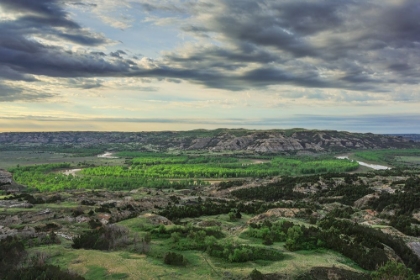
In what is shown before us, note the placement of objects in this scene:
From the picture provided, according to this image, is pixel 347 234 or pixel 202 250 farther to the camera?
pixel 347 234

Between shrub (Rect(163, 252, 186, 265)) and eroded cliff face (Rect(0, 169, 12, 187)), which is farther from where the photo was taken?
eroded cliff face (Rect(0, 169, 12, 187))

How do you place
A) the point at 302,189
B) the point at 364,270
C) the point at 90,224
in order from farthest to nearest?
1. the point at 302,189
2. the point at 90,224
3. the point at 364,270

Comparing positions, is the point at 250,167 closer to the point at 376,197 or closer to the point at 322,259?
the point at 376,197

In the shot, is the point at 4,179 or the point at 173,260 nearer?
the point at 173,260

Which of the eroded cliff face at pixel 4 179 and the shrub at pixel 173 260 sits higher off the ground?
the shrub at pixel 173 260

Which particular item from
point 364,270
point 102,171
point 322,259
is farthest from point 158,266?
point 102,171

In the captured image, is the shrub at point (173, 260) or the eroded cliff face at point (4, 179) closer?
the shrub at point (173, 260)

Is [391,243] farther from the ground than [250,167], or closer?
farther from the ground

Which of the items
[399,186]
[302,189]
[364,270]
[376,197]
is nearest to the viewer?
[364,270]

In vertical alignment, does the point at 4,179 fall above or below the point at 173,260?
below

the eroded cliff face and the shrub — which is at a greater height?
the shrub

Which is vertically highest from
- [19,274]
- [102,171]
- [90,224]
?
[19,274]
